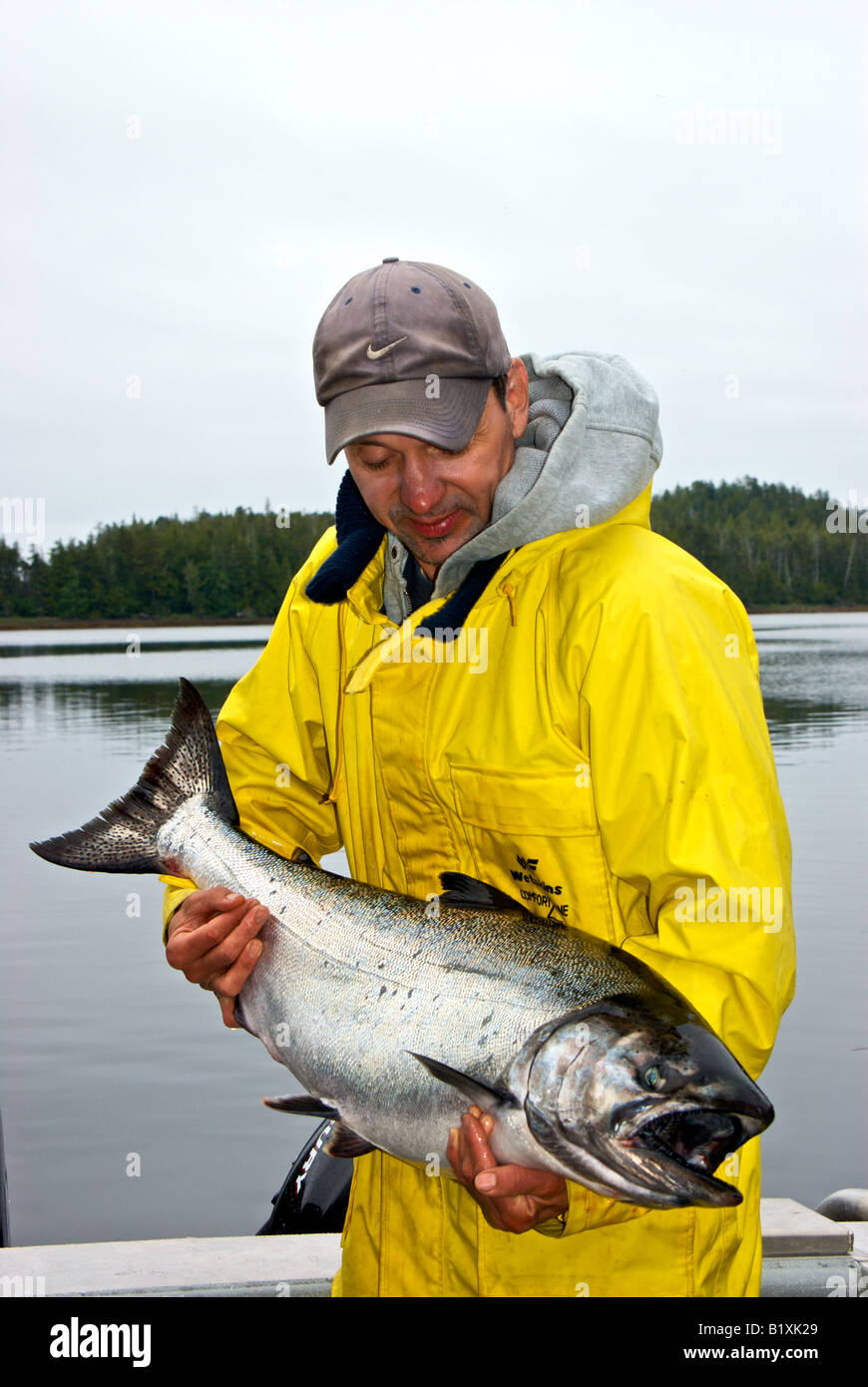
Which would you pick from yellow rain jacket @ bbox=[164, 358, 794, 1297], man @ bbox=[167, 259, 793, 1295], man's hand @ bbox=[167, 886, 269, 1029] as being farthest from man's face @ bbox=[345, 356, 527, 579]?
man's hand @ bbox=[167, 886, 269, 1029]

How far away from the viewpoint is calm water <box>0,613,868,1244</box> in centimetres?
702

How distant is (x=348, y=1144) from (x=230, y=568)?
72088 millimetres

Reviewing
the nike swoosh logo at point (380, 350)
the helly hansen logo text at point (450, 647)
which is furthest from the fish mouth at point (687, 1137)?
the nike swoosh logo at point (380, 350)

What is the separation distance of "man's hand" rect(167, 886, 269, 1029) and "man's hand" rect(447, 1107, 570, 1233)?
766 millimetres

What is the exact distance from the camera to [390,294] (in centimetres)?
264

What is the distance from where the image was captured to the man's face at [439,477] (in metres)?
2.73

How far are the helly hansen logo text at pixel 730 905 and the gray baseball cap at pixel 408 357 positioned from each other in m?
1.06

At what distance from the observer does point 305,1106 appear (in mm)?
2809

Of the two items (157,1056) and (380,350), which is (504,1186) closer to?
(380,350)

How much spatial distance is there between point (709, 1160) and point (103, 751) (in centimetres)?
1872

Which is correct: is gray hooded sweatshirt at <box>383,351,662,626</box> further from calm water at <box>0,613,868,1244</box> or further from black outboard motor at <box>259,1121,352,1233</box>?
calm water at <box>0,613,868,1244</box>

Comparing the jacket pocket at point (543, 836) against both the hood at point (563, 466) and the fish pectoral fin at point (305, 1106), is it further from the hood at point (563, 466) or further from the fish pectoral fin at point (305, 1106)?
the fish pectoral fin at point (305, 1106)
